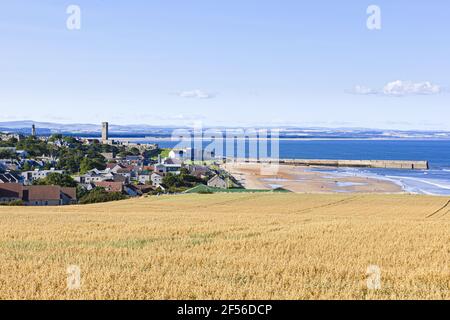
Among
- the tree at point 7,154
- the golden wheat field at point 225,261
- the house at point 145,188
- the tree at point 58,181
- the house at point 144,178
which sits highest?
the golden wheat field at point 225,261

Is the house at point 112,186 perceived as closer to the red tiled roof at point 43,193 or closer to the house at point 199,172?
the red tiled roof at point 43,193

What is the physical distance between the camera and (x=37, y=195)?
75.1 m

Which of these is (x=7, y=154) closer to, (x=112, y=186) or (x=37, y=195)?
(x=112, y=186)

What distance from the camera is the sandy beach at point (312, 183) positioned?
83500 mm

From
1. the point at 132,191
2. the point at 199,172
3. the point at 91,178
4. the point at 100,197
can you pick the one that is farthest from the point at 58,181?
the point at 199,172

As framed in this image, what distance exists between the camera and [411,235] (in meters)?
18.9

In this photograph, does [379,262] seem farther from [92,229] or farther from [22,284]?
[92,229]

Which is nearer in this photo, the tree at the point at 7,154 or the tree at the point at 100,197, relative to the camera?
the tree at the point at 100,197

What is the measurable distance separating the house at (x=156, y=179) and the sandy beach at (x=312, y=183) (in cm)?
1347

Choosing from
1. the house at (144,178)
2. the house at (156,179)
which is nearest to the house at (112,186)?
the house at (156,179)

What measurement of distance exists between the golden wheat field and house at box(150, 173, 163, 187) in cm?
7965

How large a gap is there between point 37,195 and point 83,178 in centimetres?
3087

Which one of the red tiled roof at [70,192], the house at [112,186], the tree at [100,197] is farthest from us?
the house at [112,186]
